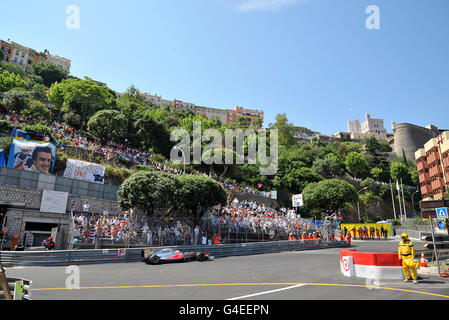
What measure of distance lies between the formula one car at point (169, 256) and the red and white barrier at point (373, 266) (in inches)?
361

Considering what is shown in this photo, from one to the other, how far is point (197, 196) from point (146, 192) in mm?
4994

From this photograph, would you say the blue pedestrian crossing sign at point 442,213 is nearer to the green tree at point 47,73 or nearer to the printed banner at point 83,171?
the printed banner at point 83,171

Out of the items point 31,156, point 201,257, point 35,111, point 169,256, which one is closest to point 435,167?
point 201,257

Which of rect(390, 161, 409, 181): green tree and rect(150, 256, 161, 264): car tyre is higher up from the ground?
rect(390, 161, 409, 181): green tree

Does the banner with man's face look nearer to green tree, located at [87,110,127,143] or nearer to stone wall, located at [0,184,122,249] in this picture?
stone wall, located at [0,184,122,249]

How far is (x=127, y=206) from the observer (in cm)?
2756

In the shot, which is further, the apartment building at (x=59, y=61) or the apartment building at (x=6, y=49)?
the apartment building at (x=59, y=61)

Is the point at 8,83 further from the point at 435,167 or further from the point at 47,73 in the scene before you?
the point at 435,167

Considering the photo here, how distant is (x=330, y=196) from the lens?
5012 centimetres

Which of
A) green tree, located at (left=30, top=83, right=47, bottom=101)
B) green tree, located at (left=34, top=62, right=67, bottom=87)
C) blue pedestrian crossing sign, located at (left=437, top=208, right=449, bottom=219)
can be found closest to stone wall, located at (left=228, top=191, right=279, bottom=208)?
blue pedestrian crossing sign, located at (left=437, top=208, right=449, bottom=219)

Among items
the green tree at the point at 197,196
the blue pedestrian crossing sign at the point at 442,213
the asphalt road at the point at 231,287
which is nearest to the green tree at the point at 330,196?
the green tree at the point at 197,196

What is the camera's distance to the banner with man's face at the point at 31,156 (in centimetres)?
2780

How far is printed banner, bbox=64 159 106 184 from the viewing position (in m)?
30.1

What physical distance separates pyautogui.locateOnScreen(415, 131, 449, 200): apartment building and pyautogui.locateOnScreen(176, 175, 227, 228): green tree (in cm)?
5439
